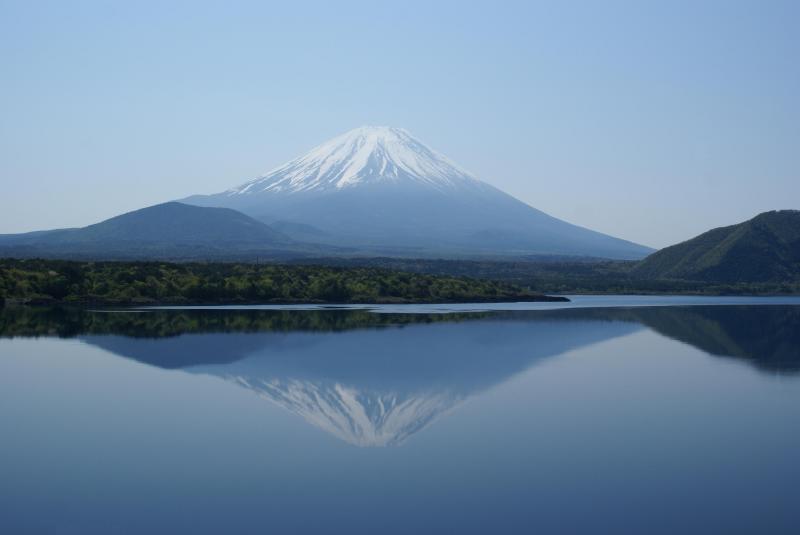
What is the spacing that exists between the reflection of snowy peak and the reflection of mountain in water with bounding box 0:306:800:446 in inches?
1.4

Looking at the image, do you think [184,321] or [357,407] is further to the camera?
[184,321]

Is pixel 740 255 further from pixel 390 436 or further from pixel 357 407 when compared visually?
pixel 390 436

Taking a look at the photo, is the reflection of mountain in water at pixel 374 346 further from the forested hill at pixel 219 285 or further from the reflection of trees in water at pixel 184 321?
the forested hill at pixel 219 285

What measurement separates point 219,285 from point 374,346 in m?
30.9

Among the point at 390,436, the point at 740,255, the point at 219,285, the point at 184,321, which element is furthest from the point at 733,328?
the point at 740,255

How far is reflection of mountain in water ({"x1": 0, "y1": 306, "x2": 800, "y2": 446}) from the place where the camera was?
2212 cm

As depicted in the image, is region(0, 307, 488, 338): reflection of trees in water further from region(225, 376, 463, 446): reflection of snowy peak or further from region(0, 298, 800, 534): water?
region(225, 376, 463, 446): reflection of snowy peak

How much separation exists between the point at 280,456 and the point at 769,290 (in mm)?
96403

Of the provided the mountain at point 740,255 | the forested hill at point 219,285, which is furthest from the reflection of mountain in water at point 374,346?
the mountain at point 740,255

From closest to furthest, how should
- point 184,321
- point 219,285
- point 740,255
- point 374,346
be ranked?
point 374,346, point 184,321, point 219,285, point 740,255

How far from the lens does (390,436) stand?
1809 cm

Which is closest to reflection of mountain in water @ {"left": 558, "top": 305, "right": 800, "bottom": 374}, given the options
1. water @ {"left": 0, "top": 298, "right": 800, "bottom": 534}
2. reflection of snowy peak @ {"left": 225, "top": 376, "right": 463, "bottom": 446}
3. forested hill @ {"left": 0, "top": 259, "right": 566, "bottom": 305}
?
water @ {"left": 0, "top": 298, "right": 800, "bottom": 534}

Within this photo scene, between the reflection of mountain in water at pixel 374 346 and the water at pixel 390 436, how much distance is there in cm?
16

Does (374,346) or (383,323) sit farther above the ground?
(383,323)
